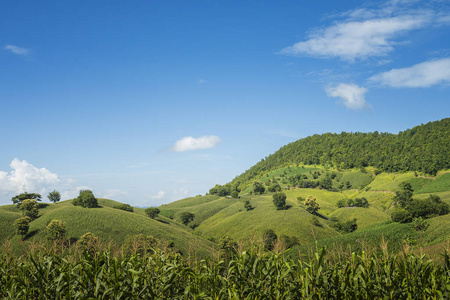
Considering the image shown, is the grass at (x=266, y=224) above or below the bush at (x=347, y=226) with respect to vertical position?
above

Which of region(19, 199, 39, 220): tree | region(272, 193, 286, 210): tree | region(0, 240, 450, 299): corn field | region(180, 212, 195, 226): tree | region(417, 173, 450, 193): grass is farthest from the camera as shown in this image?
region(180, 212, 195, 226): tree

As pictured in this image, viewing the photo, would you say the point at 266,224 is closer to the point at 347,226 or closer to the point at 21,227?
the point at 347,226

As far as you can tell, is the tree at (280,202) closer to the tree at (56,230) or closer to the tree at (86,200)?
the tree at (86,200)

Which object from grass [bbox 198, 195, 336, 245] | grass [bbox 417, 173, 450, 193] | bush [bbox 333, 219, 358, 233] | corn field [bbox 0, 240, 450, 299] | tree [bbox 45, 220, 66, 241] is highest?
corn field [bbox 0, 240, 450, 299]

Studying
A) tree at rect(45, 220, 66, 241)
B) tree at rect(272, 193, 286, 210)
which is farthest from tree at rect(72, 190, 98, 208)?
tree at rect(272, 193, 286, 210)

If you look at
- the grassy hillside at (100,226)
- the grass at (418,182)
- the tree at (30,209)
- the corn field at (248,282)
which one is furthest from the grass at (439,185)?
the tree at (30,209)

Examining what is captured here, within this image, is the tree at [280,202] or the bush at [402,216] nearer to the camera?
the bush at [402,216]

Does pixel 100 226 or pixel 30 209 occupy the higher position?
pixel 30 209

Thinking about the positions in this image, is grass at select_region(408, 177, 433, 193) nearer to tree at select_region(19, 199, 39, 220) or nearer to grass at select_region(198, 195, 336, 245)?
grass at select_region(198, 195, 336, 245)

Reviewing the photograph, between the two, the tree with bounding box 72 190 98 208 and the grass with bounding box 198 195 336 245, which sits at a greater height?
the tree with bounding box 72 190 98 208

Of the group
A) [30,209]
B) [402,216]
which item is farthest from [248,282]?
[30,209]

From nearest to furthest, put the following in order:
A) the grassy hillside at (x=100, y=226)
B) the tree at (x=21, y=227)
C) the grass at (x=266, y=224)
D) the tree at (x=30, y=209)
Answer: the tree at (x=21, y=227)
the grassy hillside at (x=100, y=226)
the tree at (x=30, y=209)
the grass at (x=266, y=224)

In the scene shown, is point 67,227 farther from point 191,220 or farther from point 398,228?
point 398,228

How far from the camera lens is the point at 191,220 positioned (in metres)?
166
